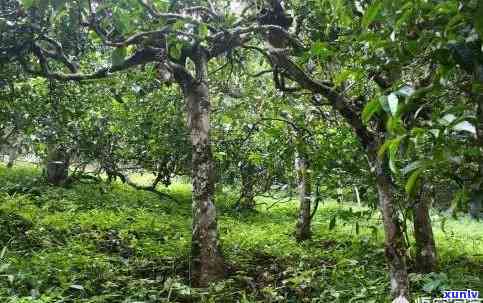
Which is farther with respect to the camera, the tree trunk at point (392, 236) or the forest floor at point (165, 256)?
the forest floor at point (165, 256)

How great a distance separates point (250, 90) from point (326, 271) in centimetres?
341

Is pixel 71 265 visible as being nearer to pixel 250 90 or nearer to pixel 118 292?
pixel 118 292

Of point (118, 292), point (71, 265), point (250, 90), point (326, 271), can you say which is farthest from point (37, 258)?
point (250, 90)

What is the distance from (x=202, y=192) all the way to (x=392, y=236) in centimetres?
207

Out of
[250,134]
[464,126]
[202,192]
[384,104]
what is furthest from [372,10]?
[250,134]

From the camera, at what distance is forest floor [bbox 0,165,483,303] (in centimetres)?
453

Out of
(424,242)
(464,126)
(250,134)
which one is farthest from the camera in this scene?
(250,134)

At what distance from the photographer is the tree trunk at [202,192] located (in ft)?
16.3

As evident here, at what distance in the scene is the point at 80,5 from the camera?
399 centimetres

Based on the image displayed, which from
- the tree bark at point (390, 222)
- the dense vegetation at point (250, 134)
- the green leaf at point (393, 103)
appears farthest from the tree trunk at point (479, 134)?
the tree bark at point (390, 222)

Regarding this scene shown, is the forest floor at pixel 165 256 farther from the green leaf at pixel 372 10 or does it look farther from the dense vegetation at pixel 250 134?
the green leaf at pixel 372 10

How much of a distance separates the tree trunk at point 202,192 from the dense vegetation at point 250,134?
0.02m

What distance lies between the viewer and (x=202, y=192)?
503 centimetres

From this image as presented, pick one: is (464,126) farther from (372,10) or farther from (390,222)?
(390,222)
